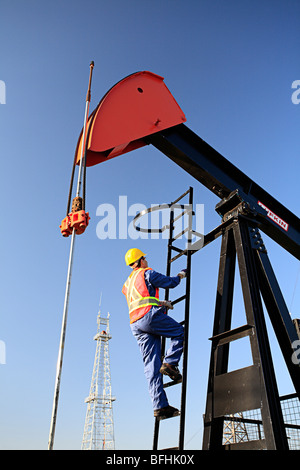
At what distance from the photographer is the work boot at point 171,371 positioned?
3971 millimetres

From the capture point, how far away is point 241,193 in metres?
4.82

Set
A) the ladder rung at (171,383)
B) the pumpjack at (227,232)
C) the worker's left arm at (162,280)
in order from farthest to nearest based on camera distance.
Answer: the worker's left arm at (162,280) → the ladder rung at (171,383) → the pumpjack at (227,232)

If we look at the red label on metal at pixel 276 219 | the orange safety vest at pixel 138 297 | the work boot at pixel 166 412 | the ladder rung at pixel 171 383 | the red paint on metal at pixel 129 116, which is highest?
the red paint on metal at pixel 129 116

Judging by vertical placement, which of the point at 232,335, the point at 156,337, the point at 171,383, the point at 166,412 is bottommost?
the point at 166,412

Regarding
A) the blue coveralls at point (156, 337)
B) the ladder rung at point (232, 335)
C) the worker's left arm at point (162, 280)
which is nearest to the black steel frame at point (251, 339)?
the ladder rung at point (232, 335)

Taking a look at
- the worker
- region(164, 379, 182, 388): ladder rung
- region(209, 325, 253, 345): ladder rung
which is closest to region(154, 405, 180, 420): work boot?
Result: the worker

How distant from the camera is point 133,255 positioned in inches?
192

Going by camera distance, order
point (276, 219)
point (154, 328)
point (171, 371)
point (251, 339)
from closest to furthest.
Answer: point (251, 339) < point (171, 371) < point (154, 328) < point (276, 219)


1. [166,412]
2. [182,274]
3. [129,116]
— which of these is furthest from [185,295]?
[129,116]

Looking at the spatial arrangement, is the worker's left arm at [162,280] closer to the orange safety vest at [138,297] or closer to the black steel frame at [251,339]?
the orange safety vest at [138,297]

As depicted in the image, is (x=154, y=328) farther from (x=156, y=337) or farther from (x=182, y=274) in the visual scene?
(x=182, y=274)

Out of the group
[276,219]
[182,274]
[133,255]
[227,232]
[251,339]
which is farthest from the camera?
[276,219]

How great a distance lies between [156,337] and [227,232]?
4.87 feet
